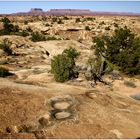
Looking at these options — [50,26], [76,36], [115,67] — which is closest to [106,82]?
[115,67]

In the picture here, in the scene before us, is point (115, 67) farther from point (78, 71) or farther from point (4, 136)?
point (4, 136)

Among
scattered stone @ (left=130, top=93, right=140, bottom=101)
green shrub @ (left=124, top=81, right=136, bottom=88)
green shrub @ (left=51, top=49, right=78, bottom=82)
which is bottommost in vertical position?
green shrub @ (left=124, top=81, right=136, bottom=88)

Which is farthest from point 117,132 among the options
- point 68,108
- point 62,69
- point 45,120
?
point 62,69

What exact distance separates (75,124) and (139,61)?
16000 millimetres

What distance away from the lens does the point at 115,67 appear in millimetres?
25672

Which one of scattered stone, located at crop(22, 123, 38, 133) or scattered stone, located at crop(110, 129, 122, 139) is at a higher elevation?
scattered stone, located at crop(22, 123, 38, 133)

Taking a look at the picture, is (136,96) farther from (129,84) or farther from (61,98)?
(61,98)

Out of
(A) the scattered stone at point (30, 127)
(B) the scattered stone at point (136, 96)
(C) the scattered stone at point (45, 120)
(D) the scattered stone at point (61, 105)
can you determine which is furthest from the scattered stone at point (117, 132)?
(B) the scattered stone at point (136, 96)

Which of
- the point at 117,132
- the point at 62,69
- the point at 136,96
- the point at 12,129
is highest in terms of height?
the point at 12,129

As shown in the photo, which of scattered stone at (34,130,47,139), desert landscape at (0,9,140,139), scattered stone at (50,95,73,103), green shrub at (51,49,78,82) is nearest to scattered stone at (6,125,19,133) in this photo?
desert landscape at (0,9,140,139)

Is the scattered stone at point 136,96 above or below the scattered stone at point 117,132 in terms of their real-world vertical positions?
below

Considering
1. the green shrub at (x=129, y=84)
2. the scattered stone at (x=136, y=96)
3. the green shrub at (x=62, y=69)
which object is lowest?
the green shrub at (x=129, y=84)

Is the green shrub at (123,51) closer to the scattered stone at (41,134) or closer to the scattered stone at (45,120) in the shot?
the scattered stone at (45,120)

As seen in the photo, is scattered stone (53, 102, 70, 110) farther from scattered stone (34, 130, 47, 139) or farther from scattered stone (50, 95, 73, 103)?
scattered stone (34, 130, 47, 139)
